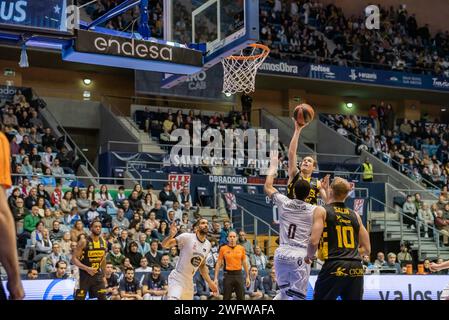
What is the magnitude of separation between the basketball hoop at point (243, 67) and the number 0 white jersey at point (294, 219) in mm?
6054

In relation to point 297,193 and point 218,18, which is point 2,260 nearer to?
point 297,193

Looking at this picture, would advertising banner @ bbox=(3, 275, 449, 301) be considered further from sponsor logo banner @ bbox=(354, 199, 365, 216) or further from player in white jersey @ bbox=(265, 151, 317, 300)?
player in white jersey @ bbox=(265, 151, 317, 300)

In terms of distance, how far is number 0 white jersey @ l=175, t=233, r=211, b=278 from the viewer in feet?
35.8

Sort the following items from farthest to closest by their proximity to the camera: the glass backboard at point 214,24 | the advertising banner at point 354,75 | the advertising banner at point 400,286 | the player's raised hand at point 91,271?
the advertising banner at point 354,75
the advertising banner at point 400,286
the player's raised hand at point 91,271
the glass backboard at point 214,24

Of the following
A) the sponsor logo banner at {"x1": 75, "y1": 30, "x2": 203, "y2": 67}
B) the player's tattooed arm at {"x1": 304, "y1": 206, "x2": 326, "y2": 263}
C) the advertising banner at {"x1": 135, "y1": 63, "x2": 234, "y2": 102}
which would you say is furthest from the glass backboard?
the advertising banner at {"x1": 135, "y1": 63, "x2": 234, "y2": 102}

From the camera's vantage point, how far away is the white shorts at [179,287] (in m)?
10.7

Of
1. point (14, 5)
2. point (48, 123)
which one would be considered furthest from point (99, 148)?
point (14, 5)

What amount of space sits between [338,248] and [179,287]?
3668 mm

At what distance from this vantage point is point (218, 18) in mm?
13031

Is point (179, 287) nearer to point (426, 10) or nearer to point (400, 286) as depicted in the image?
point (400, 286)

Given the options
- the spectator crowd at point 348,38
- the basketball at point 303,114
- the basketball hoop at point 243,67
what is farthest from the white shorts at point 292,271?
the spectator crowd at point 348,38

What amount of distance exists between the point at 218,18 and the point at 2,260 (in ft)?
31.0

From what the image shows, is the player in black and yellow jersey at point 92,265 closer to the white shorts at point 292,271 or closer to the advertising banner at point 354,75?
the white shorts at point 292,271

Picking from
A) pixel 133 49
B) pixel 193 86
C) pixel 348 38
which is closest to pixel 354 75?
pixel 348 38
